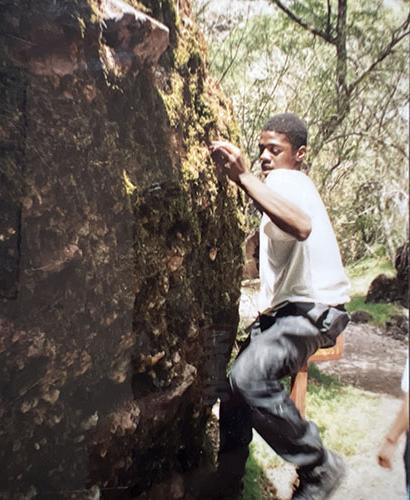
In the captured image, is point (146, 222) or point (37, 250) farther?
point (146, 222)

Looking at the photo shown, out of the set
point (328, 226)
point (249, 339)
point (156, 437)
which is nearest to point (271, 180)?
point (328, 226)

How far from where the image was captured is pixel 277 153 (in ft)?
4.73

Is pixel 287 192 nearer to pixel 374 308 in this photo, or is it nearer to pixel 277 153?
pixel 277 153

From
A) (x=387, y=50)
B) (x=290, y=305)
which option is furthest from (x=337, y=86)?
(x=290, y=305)

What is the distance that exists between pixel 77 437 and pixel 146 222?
596 mm

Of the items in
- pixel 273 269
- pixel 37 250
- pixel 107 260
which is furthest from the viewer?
pixel 273 269

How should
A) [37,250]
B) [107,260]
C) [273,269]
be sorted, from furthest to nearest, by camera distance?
[273,269], [107,260], [37,250]

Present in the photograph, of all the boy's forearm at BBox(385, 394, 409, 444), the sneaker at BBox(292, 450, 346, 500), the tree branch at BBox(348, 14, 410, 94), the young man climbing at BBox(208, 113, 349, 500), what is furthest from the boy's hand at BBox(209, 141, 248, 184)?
the sneaker at BBox(292, 450, 346, 500)

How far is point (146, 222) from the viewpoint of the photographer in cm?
142

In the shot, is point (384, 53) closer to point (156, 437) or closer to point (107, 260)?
point (107, 260)

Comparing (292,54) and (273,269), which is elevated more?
(292,54)

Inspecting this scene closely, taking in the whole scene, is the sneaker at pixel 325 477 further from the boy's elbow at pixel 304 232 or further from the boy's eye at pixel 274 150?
the boy's eye at pixel 274 150

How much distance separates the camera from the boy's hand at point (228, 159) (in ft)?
4.75

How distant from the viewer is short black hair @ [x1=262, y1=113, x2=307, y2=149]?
1.44 metres
